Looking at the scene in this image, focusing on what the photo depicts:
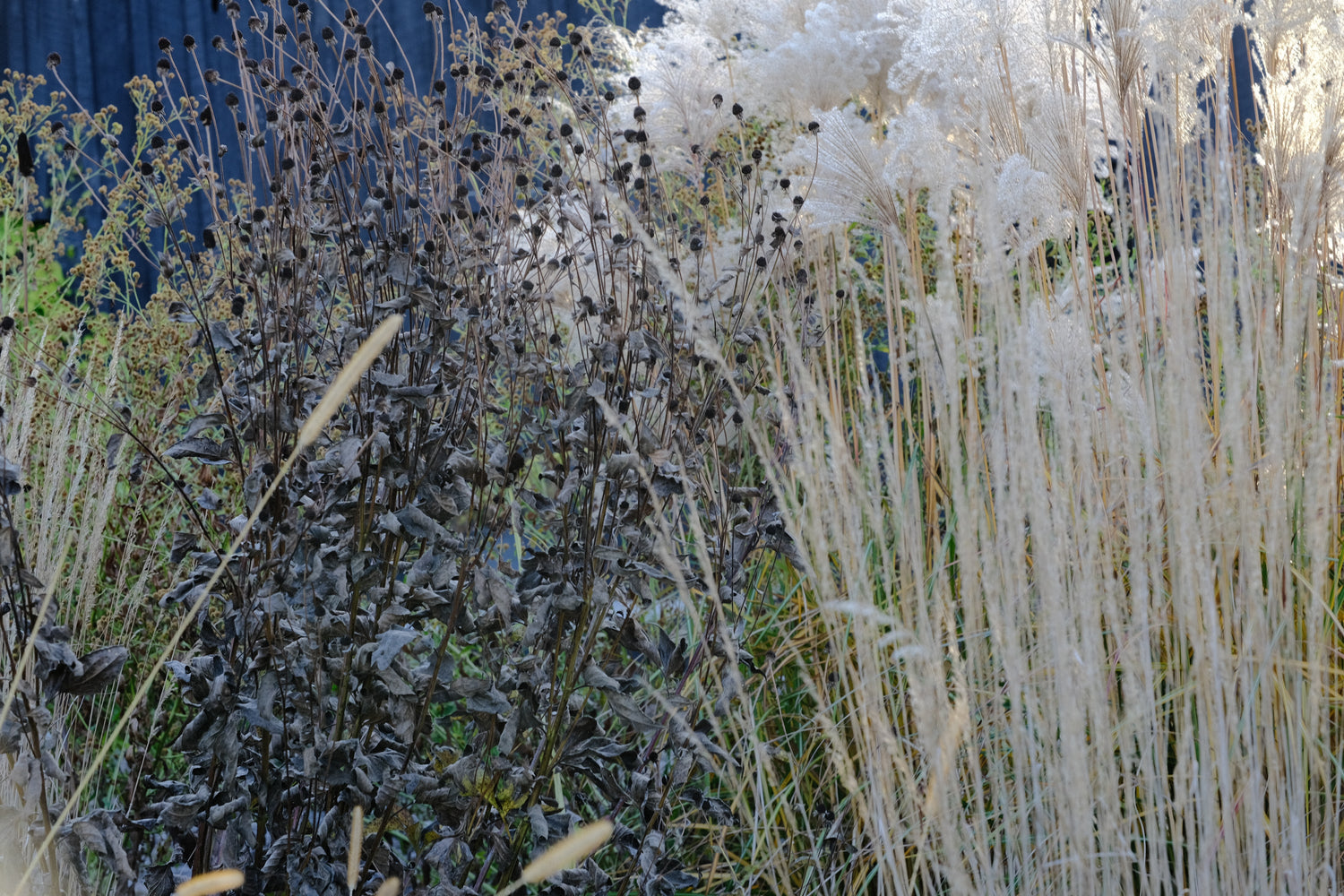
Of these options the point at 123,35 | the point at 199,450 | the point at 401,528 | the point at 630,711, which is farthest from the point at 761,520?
the point at 123,35

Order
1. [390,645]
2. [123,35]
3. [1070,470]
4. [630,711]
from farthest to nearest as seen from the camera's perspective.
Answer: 1. [123,35]
2. [630,711]
3. [390,645]
4. [1070,470]

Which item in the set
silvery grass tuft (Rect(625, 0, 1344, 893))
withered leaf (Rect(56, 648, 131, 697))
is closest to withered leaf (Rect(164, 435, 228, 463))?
withered leaf (Rect(56, 648, 131, 697))

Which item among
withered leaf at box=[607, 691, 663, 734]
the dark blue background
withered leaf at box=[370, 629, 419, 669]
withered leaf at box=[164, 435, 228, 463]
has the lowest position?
withered leaf at box=[607, 691, 663, 734]

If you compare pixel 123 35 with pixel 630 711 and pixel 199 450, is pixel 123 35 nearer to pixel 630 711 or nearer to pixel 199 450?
pixel 199 450

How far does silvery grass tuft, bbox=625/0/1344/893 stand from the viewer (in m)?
0.98

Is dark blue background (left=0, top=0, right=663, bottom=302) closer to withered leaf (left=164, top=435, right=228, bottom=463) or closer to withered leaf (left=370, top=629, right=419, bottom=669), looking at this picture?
withered leaf (left=164, top=435, right=228, bottom=463)

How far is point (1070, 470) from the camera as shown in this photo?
3.39 feet

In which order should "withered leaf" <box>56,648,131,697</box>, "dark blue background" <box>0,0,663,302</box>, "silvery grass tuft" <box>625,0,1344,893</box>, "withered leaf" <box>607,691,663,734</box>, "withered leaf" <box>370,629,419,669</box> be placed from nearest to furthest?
1. "silvery grass tuft" <box>625,0,1344,893</box>
2. "withered leaf" <box>56,648,131,697</box>
3. "withered leaf" <box>370,629,419,669</box>
4. "withered leaf" <box>607,691,663,734</box>
5. "dark blue background" <box>0,0,663,302</box>

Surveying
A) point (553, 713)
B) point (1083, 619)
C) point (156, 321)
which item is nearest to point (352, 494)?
point (553, 713)

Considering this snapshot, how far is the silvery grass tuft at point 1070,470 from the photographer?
0.98 meters

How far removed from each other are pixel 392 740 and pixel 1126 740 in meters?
0.99

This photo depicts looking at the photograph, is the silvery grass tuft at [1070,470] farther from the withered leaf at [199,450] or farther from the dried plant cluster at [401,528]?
the withered leaf at [199,450]

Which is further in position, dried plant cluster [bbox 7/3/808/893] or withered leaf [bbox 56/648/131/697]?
dried plant cluster [bbox 7/3/808/893]

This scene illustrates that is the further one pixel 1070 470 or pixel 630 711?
pixel 630 711
